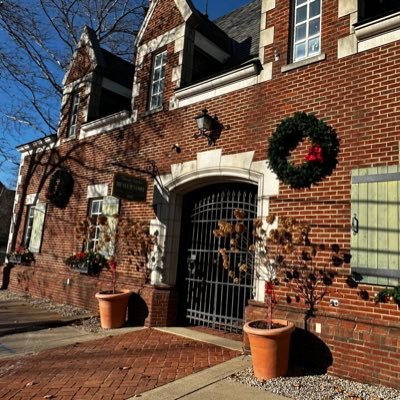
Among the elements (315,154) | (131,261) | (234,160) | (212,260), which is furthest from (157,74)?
(315,154)

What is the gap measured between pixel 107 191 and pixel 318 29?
19.8ft

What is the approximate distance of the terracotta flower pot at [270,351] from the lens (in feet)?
15.9

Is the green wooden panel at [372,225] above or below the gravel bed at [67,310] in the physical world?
above

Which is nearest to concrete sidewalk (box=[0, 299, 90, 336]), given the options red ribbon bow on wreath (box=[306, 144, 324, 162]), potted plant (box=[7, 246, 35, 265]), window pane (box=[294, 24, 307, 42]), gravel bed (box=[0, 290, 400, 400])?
potted plant (box=[7, 246, 35, 265])

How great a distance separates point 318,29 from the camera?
632 centimetres

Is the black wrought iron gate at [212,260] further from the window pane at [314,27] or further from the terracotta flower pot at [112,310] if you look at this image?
the window pane at [314,27]

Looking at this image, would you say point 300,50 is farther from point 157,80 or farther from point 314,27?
point 157,80

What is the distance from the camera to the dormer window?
535 cm

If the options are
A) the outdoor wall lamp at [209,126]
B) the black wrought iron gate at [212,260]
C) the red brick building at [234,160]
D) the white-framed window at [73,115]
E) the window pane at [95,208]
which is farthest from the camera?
the white-framed window at [73,115]

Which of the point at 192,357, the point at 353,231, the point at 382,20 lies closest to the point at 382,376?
the point at 353,231

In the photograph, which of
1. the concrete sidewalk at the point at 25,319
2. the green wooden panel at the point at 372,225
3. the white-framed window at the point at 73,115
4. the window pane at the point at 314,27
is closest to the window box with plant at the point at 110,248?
the concrete sidewalk at the point at 25,319

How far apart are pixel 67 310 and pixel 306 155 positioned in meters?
6.69

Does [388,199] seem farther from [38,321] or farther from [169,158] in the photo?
[38,321]

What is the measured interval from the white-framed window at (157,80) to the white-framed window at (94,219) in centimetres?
292
